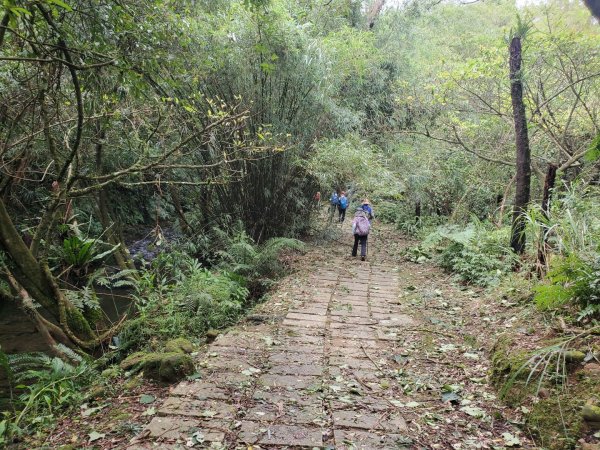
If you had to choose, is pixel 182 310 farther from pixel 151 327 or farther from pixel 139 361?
pixel 139 361

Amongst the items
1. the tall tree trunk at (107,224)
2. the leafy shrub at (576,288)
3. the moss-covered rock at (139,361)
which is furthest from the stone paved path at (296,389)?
the tall tree trunk at (107,224)

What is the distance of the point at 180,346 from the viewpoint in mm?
3994

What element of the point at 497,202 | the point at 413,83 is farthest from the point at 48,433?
the point at 413,83

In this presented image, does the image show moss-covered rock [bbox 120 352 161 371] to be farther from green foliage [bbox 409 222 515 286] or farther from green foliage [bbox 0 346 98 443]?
green foliage [bbox 409 222 515 286]

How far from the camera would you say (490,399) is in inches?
118

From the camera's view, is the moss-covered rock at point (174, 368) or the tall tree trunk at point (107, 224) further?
the tall tree trunk at point (107, 224)

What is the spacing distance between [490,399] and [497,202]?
9066mm

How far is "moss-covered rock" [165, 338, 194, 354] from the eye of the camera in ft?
12.8

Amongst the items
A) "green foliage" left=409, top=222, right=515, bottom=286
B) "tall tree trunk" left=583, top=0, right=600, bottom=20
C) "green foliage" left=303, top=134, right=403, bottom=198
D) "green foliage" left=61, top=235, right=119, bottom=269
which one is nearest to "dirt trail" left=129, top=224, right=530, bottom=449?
"green foliage" left=409, top=222, right=515, bottom=286

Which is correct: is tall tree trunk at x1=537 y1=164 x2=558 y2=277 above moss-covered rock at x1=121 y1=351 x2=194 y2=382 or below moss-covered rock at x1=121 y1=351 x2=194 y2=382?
above

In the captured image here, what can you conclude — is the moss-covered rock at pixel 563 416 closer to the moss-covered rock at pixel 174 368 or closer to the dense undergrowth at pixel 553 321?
the dense undergrowth at pixel 553 321

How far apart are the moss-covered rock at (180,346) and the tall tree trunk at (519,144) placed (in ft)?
15.1

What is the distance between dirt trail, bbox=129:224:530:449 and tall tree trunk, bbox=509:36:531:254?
4.13 feet

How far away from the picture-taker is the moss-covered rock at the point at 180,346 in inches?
154
